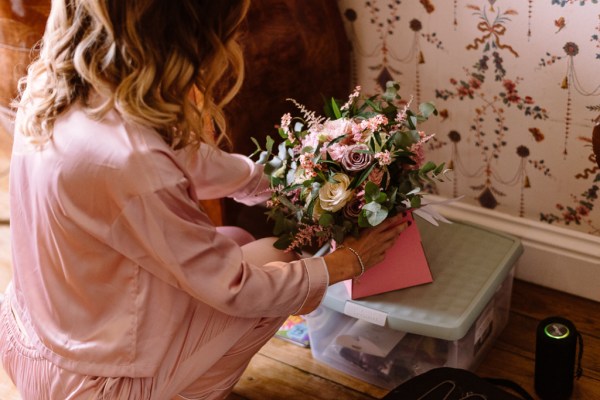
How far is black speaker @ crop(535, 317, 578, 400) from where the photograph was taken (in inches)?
61.6

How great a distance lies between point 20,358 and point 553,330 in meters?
1.04

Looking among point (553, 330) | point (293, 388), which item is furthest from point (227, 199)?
point (553, 330)

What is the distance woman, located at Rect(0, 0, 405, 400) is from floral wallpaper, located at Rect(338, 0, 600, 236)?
1.69 feet

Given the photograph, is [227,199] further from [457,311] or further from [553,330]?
[553,330]

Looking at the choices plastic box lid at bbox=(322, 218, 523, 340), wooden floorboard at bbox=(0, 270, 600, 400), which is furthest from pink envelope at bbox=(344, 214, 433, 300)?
wooden floorboard at bbox=(0, 270, 600, 400)

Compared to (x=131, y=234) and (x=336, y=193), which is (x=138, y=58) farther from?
(x=336, y=193)

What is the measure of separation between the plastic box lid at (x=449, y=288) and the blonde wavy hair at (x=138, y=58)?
59cm

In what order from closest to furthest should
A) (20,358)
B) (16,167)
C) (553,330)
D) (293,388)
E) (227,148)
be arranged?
(16,167)
(20,358)
(553,330)
(293,388)
(227,148)

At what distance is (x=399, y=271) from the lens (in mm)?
1644

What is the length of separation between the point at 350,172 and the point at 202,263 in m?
0.34

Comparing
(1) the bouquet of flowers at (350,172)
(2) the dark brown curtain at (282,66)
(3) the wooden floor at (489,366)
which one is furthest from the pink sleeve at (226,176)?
(3) the wooden floor at (489,366)

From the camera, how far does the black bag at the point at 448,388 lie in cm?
151

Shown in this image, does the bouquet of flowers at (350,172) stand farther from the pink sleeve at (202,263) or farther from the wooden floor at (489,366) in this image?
the wooden floor at (489,366)

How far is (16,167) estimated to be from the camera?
1.34 m
